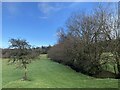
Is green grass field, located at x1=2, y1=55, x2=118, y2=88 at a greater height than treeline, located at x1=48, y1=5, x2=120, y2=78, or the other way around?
treeline, located at x1=48, y1=5, x2=120, y2=78

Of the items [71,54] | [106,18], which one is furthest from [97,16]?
[71,54]

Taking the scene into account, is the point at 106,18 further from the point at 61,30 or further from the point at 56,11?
the point at 61,30

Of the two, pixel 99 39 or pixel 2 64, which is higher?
pixel 99 39

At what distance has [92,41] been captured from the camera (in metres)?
23.0

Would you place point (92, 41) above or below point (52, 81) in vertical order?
above

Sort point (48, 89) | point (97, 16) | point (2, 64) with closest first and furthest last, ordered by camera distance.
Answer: point (48, 89)
point (97, 16)
point (2, 64)

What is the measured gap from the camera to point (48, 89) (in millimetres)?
12672

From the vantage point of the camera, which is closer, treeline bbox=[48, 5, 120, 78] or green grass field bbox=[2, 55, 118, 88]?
green grass field bbox=[2, 55, 118, 88]

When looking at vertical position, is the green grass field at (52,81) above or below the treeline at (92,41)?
below

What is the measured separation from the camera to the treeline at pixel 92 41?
20.9 m

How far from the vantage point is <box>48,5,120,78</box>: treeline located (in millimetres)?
20906

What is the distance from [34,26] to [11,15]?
2032 millimetres

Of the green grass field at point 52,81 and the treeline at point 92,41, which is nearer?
the green grass field at point 52,81

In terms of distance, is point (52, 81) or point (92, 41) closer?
point (52, 81)
